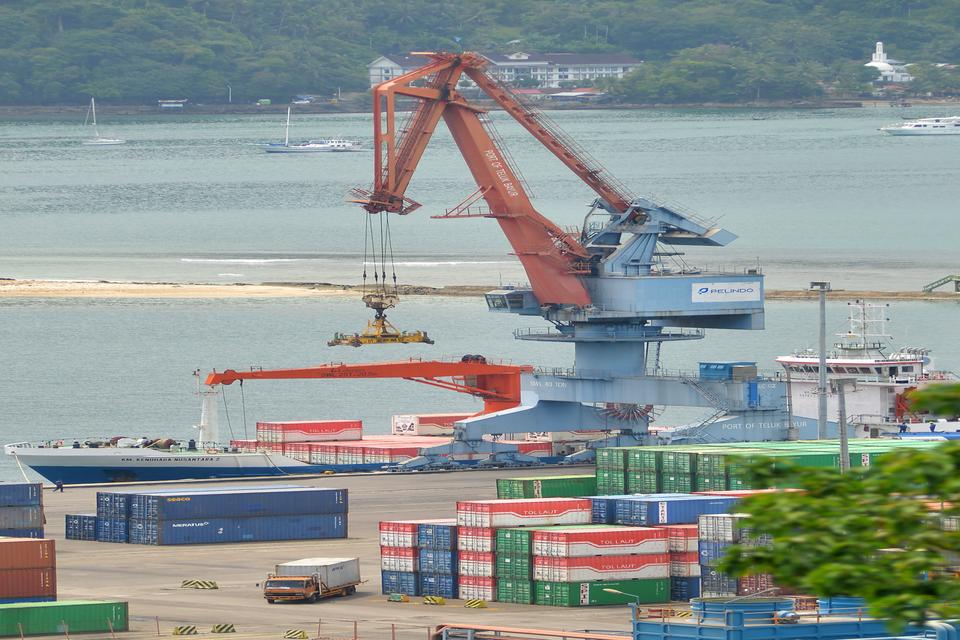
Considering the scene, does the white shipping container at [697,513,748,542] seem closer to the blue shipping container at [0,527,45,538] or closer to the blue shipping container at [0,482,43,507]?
the blue shipping container at [0,482,43,507]

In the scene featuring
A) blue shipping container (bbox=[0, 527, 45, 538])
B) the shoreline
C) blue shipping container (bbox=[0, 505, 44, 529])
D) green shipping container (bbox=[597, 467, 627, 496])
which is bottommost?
blue shipping container (bbox=[0, 527, 45, 538])

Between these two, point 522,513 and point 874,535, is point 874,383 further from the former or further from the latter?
point 874,535

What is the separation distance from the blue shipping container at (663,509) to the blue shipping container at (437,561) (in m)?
4.27

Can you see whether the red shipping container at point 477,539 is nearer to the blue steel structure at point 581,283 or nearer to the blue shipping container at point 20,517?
the blue shipping container at point 20,517

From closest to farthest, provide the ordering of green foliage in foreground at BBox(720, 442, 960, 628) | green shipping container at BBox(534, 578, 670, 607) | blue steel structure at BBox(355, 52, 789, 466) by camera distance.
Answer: green foliage in foreground at BBox(720, 442, 960, 628) < green shipping container at BBox(534, 578, 670, 607) < blue steel structure at BBox(355, 52, 789, 466)

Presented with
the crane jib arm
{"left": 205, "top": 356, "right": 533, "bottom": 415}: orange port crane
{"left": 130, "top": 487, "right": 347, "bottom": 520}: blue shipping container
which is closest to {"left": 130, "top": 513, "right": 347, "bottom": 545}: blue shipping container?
{"left": 130, "top": 487, "right": 347, "bottom": 520}: blue shipping container

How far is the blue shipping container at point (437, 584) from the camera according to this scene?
5444cm

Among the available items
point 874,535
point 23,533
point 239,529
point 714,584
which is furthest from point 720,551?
point 874,535

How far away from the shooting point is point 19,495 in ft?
206

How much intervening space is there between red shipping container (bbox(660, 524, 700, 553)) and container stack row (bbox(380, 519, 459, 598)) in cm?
527

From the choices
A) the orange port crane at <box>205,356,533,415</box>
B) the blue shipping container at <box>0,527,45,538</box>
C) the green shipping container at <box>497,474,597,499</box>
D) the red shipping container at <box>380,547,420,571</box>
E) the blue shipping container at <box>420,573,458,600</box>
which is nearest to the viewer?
the blue shipping container at <box>420,573,458,600</box>

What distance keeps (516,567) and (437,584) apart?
8.98 ft

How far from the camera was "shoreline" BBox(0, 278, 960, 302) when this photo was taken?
15888 cm

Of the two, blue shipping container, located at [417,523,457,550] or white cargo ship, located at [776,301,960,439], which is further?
white cargo ship, located at [776,301,960,439]
